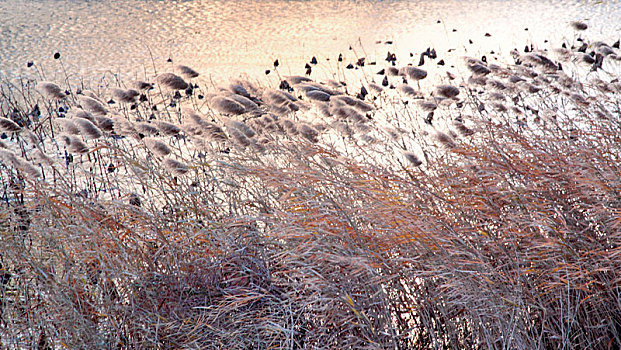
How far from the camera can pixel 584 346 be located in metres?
1.71

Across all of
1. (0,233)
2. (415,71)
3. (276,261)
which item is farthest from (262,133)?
(0,233)

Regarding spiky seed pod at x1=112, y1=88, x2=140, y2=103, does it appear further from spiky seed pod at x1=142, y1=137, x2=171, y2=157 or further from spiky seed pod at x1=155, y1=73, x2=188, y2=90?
spiky seed pod at x1=142, y1=137, x2=171, y2=157

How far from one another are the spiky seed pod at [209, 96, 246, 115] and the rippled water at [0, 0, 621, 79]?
2719 mm

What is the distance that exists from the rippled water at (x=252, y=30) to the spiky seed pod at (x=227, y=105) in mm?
2719

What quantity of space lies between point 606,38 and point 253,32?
3737 millimetres

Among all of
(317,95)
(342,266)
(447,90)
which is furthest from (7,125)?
(447,90)

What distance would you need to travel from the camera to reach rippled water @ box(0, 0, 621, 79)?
18.1 feet

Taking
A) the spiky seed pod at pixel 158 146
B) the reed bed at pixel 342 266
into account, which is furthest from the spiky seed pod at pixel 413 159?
the spiky seed pod at pixel 158 146

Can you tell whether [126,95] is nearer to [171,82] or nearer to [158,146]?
[171,82]

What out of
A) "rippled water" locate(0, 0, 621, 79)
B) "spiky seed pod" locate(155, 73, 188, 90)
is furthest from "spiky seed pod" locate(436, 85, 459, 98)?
"rippled water" locate(0, 0, 621, 79)

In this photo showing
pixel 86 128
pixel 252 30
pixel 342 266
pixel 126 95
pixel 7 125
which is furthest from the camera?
pixel 252 30

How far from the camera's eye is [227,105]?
2295 mm

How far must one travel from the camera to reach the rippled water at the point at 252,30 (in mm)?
5512

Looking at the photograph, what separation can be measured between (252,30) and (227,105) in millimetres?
4715
